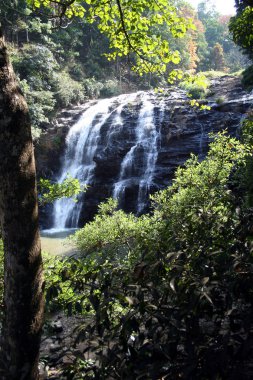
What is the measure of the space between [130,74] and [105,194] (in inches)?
1025

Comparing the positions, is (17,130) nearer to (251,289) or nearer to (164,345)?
(164,345)

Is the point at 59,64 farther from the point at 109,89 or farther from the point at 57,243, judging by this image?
the point at 57,243

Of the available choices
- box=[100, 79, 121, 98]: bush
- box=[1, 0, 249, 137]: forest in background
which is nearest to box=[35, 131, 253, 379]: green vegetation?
box=[1, 0, 249, 137]: forest in background

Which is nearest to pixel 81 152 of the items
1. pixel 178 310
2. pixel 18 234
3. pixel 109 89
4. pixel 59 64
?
pixel 109 89

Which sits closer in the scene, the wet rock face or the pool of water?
the pool of water

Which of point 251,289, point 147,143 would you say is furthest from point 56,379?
point 147,143

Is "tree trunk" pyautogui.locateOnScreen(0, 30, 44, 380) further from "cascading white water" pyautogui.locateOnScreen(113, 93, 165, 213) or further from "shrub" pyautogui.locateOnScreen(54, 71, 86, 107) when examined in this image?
"shrub" pyautogui.locateOnScreen(54, 71, 86, 107)

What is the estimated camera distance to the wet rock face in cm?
1727

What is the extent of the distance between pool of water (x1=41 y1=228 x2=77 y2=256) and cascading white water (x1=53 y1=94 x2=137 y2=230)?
111 centimetres

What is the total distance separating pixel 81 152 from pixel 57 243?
7.99 m

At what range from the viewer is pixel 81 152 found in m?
20.9

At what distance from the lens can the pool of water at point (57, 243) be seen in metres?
12.8

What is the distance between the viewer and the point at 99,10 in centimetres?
468

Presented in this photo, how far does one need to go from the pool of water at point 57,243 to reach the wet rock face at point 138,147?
1193mm
